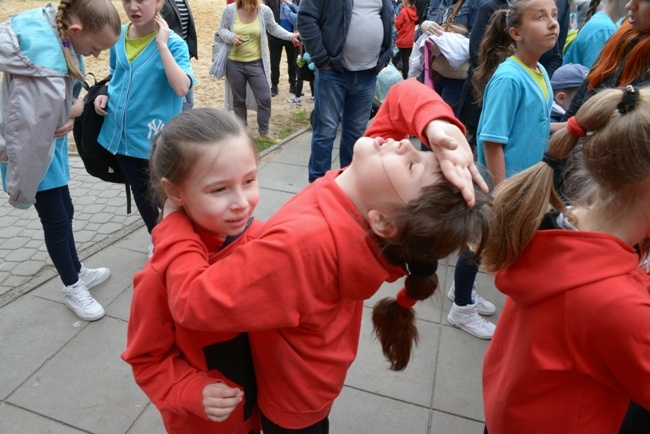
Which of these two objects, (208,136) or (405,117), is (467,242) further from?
(208,136)

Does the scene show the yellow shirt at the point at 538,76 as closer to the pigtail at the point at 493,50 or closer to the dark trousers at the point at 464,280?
the pigtail at the point at 493,50

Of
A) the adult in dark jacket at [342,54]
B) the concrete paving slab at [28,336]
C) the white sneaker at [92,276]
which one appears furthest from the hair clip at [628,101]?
the adult in dark jacket at [342,54]

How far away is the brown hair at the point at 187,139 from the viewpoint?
1.24m

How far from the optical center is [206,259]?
3.90ft

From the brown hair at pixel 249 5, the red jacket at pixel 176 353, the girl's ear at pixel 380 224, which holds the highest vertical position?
the girl's ear at pixel 380 224

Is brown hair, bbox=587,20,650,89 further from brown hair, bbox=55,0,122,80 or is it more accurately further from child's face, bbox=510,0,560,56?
brown hair, bbox=55,0,122,80

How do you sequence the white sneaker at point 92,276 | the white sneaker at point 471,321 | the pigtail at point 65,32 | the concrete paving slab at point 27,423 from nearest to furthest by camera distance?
the concrete paving slab at point 27,423 < the pigtail at point 65,32 < the white sneaker at point 471,321 < the white sneaker at point 92,276

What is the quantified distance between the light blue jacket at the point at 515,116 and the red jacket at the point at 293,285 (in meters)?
1.34

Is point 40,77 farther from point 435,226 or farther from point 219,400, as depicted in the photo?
point 435,226

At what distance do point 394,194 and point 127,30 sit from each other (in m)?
2.63

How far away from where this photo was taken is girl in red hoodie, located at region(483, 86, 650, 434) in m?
1.16

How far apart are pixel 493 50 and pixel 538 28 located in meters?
0.58

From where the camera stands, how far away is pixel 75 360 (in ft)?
8.85

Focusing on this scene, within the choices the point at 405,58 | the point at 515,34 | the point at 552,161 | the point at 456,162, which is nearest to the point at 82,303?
the point at 456,162
